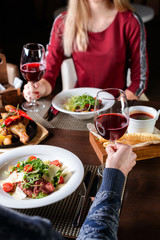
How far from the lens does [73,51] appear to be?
2.28 m

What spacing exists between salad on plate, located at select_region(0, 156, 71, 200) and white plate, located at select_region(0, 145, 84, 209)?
27mm

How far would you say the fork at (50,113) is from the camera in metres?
1.60

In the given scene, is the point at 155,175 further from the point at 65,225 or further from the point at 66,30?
the point at 66,30

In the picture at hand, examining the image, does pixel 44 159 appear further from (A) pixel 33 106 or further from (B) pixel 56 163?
(A) pixel 33 106

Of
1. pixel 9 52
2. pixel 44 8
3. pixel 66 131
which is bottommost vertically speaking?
pixel 9 52

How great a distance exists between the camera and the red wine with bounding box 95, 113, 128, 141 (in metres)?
1.12

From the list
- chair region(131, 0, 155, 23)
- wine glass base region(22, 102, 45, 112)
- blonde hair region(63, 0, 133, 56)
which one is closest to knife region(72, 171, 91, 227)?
wine glass base region(22, 102, 45, 112)

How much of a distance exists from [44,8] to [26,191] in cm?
659

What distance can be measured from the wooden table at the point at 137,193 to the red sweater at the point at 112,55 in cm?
81

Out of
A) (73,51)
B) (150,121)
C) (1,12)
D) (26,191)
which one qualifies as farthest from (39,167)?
(1,12)

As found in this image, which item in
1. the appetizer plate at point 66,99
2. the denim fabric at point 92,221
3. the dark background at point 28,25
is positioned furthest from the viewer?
the dark background at point 28,25

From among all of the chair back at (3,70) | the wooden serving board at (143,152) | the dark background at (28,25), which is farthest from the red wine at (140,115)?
the dark background at (28,25)

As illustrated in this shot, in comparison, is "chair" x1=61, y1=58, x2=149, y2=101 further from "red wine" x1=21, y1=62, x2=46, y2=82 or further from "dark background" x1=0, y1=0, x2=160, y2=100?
"dark background" x1=0, y1=0, x2=160, y2=100

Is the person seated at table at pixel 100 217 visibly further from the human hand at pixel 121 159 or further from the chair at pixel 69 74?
the chair at pixel 69 74
